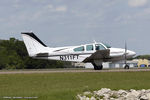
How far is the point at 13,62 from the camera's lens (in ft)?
312

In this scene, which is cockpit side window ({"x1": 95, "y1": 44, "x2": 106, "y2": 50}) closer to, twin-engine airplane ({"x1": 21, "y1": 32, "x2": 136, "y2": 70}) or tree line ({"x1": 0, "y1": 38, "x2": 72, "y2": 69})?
twin-engine airplane ({"x1": 21, "y1": 32, "x2": 136, "y2": 70})

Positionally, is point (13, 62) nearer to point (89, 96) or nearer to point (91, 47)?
point (91, 47)

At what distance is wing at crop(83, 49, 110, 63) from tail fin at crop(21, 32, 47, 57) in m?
6.01

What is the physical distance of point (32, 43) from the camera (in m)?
42.2

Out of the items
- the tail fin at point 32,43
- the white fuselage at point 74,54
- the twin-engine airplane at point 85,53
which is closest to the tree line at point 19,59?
the tail fin at point 32,43

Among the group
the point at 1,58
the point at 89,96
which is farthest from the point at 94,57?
the point at 1,58

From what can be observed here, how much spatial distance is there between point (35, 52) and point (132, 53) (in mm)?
11101

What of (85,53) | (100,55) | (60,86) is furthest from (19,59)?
(60,86)

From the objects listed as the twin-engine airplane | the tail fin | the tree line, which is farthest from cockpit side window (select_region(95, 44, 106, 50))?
the tree line

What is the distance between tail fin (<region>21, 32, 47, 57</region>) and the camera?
41844mm

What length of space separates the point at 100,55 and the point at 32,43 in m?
8.63

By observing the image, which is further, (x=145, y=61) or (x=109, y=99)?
(x=145, y=61)

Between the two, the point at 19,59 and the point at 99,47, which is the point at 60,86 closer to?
the point at 99,47

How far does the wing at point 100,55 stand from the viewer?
3777 centimetres
